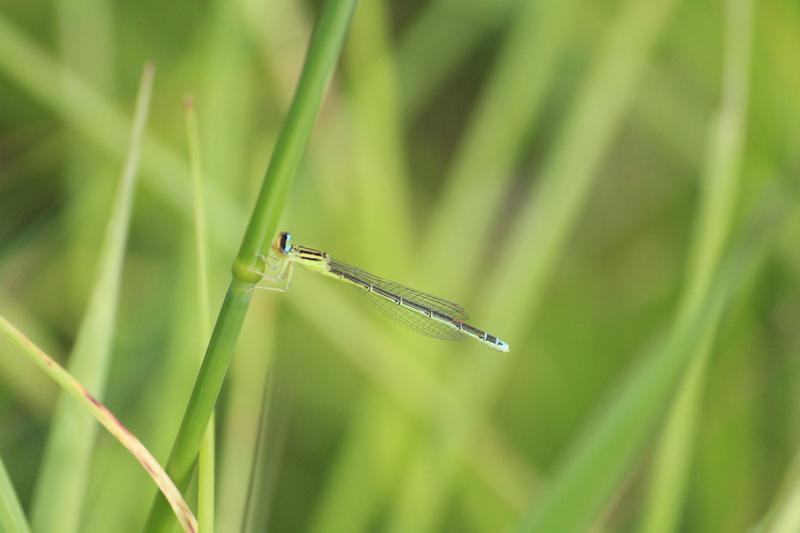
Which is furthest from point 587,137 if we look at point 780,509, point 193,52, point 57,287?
point 57,287

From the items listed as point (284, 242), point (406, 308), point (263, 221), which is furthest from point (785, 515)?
point (406, 308)

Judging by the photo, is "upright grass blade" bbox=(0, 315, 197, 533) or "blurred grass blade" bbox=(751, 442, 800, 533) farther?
"blurred grass blade" bbox=(751, 442, 800, 533)

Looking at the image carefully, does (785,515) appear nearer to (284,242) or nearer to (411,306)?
(284,242)

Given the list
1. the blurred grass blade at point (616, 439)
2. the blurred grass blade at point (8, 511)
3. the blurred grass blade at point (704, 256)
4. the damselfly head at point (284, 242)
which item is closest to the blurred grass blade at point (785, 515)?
the blurred grass blade at point (616, 439)

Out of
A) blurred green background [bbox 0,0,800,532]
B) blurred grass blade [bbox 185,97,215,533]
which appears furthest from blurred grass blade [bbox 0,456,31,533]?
blurred green background [bbox 0,0,800,532]

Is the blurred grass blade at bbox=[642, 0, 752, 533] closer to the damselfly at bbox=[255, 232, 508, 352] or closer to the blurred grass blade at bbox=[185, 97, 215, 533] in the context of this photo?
the damselfly at bbox=[255, 232, 508, 352]
